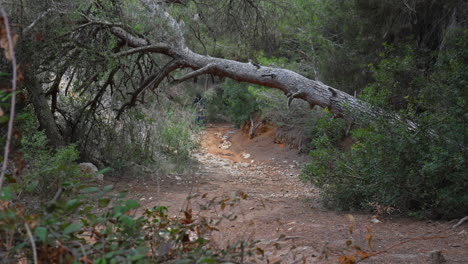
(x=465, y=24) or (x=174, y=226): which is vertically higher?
(x=465, y=24)

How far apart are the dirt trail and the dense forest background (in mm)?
449

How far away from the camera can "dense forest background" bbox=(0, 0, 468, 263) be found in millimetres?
2244

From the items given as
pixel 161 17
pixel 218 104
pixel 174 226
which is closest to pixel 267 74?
pixel 161 17

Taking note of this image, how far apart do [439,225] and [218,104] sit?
2007cm

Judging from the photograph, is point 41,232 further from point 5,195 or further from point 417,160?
point 417,160

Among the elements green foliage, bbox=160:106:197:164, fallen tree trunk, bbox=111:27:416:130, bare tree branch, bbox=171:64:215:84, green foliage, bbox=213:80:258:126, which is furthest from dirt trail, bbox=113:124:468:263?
green foliage, bbox=213:80:258:126

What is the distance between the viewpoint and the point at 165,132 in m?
11.9

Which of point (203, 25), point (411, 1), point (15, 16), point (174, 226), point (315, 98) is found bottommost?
point (174, 226)

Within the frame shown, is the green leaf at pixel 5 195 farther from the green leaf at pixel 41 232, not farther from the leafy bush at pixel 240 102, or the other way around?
the leafy bush at pixel 240 102

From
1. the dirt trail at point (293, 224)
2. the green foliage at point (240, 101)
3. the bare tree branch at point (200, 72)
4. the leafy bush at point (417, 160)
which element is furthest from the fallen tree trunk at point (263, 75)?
the green foliage at point (240, 101)

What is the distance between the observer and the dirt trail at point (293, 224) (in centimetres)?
383

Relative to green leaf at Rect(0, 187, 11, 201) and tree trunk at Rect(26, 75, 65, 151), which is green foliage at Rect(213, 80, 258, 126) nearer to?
tree trunk at Rect(26, 75, 65, 151)

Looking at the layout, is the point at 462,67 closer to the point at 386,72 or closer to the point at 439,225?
the point at 386,72

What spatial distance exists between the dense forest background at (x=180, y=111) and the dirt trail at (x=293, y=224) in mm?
449
